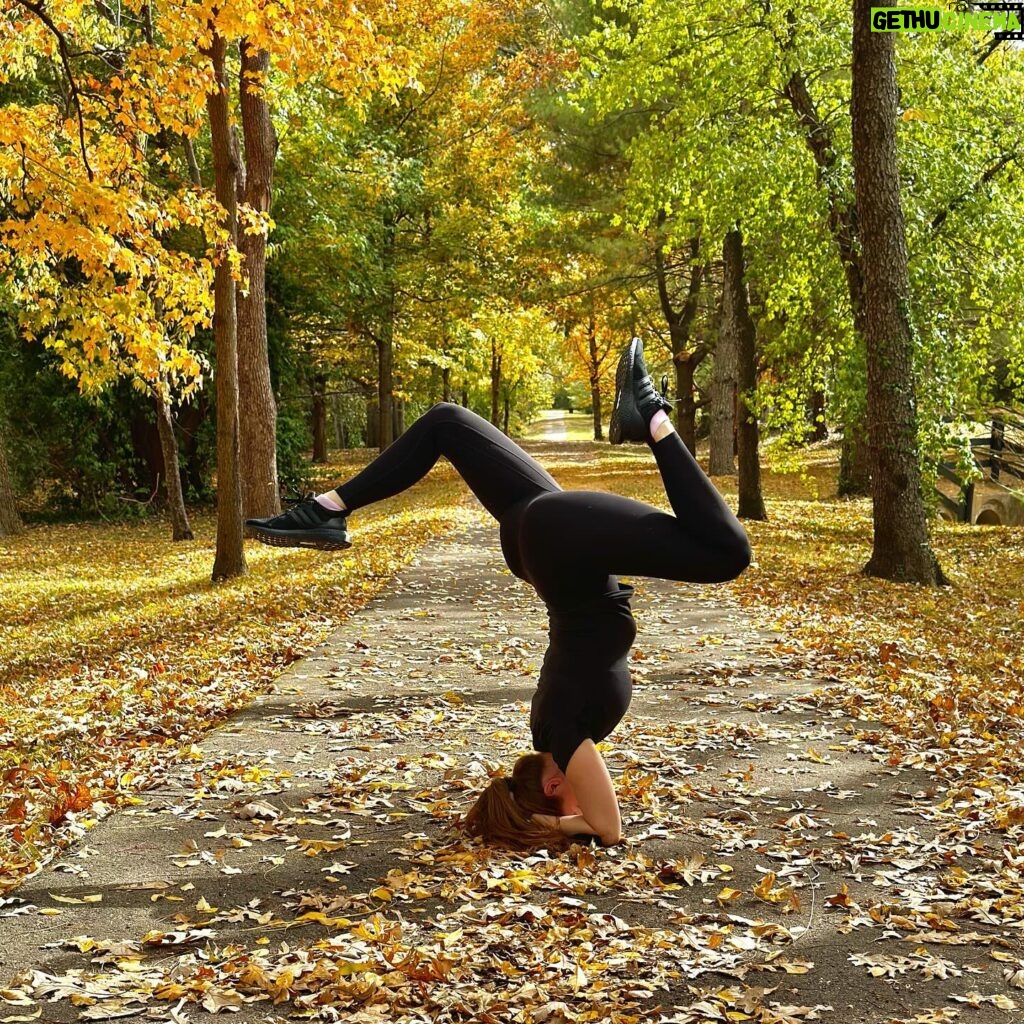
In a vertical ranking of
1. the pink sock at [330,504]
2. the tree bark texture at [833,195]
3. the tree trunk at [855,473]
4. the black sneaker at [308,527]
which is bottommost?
the tree trunk at [855,473]

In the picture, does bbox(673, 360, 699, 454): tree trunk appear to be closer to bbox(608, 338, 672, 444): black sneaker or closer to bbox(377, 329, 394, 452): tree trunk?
bbox(377, 329, 394, 452): tree trunk

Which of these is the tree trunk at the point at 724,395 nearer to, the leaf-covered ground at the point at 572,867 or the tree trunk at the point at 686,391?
the tree trunk at the point at 686,391

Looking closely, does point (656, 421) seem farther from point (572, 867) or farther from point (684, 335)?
point (684, 335)

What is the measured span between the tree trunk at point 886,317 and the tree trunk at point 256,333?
309 inches

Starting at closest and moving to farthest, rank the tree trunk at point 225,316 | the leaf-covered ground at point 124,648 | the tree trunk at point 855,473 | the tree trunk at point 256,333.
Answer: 1. the leaf-covered ground at point 124,648
2. the tree trunk at point 225,316
3. the tree trunk at point 256,333
4. the tree trunk at point 855,473

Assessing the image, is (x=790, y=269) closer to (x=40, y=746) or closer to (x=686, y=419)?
(x=40, y=746)

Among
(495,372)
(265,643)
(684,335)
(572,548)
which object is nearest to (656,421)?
(572,548)

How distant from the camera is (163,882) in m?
4.25

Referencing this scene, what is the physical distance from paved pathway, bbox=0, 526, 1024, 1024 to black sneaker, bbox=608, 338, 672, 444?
182 centimetres

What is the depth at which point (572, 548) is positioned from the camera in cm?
422

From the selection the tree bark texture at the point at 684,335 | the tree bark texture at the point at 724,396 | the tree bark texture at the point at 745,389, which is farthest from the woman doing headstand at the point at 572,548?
the tree bark texture at the point at 684,335

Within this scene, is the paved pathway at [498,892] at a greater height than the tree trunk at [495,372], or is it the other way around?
the tree trunk at [495,372]

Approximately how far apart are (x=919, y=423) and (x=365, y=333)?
61.2 ft

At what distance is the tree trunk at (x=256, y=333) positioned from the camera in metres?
14.7
